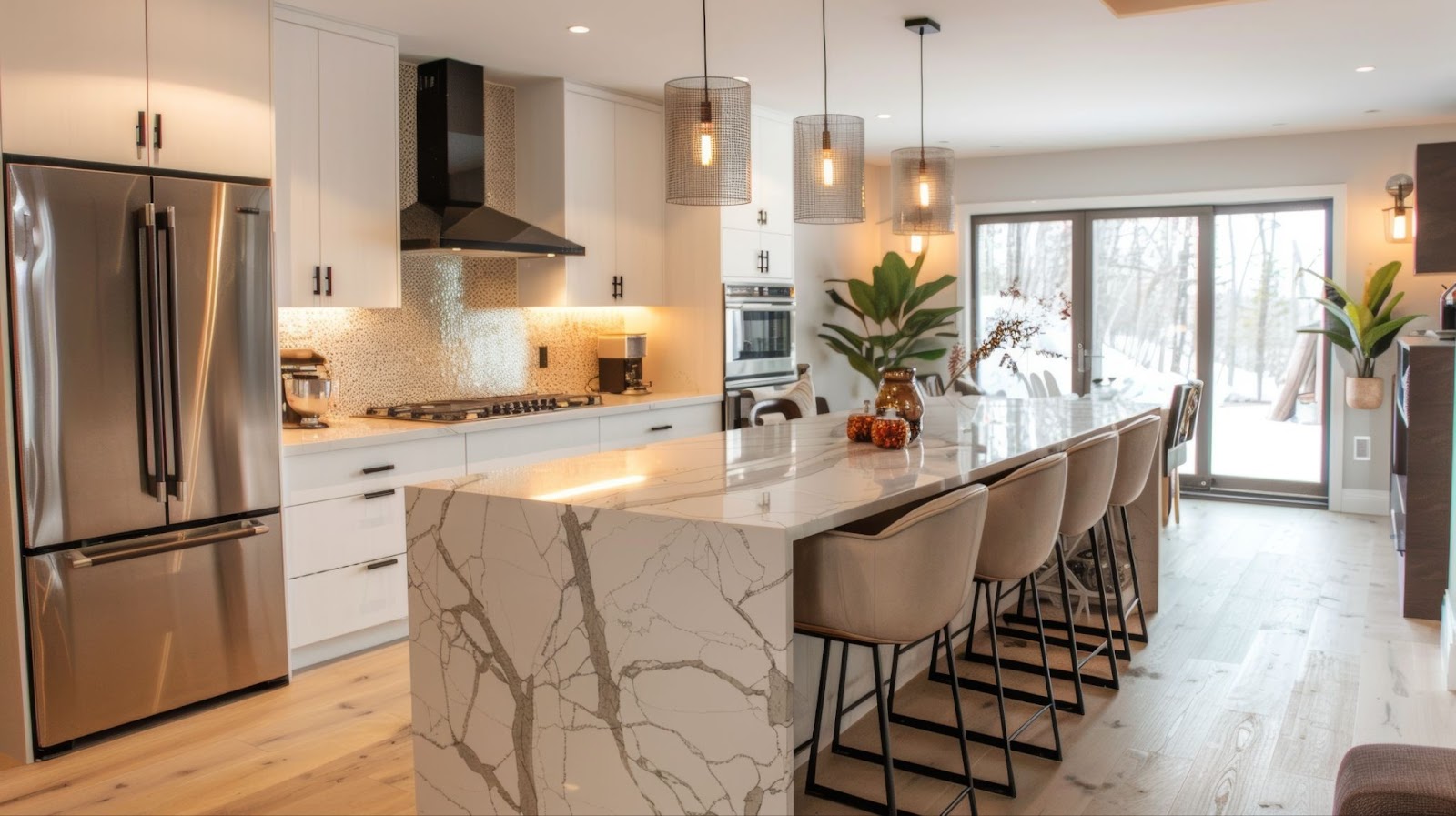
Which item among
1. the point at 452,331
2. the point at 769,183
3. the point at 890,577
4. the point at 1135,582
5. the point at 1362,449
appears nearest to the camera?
the point at 890,577

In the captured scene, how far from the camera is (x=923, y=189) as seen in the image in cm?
443

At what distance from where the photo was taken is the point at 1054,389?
7.73 meters

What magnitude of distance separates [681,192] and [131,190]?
66.9 inches

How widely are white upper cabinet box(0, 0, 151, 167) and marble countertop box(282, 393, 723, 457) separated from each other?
1110 mm

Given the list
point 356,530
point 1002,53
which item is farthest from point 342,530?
point 1002,53

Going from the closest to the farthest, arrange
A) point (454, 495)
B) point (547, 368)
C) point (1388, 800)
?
point (1388, 800) → point (454, 495) → point (547, 368)

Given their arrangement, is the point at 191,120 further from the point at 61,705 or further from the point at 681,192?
the point at 61,705

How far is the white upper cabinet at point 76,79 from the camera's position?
10.3ft

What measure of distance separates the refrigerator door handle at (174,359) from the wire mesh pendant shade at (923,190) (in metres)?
2.63

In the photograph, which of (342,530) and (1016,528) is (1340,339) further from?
(342,530)

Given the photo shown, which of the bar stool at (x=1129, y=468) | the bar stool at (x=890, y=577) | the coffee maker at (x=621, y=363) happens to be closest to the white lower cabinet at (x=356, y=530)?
the coffee maker at (x=621, y=363)

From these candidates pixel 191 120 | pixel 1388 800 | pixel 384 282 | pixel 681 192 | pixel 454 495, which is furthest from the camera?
pixel 384 282

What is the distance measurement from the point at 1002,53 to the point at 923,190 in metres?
0.91

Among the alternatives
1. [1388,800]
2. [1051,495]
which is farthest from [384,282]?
[1388,800]
